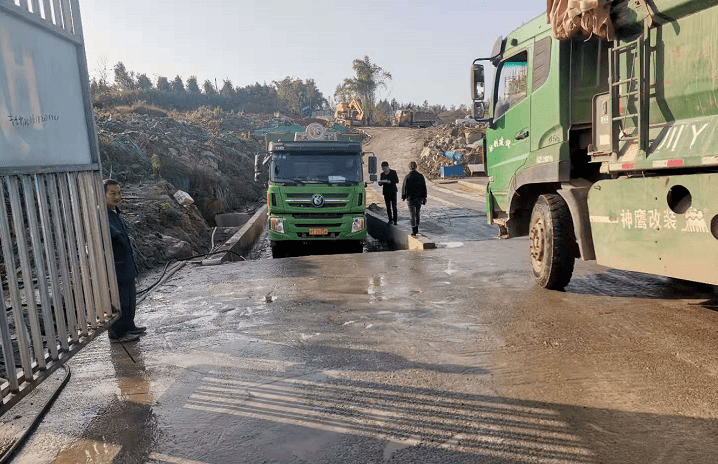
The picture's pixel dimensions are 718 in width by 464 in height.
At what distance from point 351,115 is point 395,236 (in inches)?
1606

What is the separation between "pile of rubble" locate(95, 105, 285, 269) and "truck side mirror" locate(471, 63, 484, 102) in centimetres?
650

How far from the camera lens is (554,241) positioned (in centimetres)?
586

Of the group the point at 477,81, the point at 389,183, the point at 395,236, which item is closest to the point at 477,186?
the point at 389,183

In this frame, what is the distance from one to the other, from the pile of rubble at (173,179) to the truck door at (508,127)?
6.40 metres

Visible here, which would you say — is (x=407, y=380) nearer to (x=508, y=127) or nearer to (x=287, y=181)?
(x=508, y=127)

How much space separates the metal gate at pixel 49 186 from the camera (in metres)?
2.83

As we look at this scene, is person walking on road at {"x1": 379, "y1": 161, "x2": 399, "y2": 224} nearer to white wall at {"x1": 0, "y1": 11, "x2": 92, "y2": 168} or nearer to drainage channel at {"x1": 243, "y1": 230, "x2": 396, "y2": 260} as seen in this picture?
drainage channel at {"x1": 243, "y1": 230, "x2": 396, "y2": 260}

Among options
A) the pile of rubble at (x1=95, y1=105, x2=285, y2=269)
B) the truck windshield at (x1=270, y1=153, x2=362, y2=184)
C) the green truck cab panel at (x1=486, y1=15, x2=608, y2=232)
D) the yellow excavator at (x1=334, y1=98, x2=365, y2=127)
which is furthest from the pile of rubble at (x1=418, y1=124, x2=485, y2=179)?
the green truck cab panel at (x1=486, y1=15, x2=608, y2=232)

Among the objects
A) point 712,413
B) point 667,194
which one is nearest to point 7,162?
point 712,413

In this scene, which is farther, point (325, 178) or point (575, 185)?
point (325, 178)

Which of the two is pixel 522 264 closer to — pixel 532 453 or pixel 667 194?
pixel 667 194

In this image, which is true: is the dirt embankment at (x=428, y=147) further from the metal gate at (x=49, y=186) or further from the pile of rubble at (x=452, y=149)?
the metal gate at (x=49, y=186)

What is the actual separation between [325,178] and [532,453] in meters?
8.03

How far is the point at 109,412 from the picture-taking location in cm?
351
